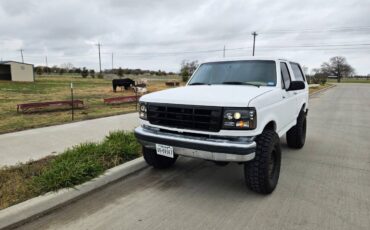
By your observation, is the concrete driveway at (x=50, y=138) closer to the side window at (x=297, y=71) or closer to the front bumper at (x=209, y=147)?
the front bumper at (x=209, y=147)

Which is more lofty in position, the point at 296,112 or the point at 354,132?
the point at 296,112

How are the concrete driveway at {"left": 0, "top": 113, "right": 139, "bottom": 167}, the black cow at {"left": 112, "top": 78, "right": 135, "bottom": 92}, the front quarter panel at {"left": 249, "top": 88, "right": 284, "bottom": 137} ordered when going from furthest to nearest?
the black cow at {"left": 112, "top": 78, "right": 135, "bottom": 92}
the concrete driveway at {"left": 0, "top": 113, "right": 139, "bottom": 167}
the front quarter panel at {"left": 249, "top": 88, "right": 284, "bottom": 137}

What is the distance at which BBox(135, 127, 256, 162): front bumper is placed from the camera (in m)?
3.30

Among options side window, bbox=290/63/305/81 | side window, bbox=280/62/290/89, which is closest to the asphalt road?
side window, bbox=280/62/290/89

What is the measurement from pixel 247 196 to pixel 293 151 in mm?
2675

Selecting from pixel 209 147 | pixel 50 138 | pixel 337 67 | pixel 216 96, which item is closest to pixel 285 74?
pixel 216 96

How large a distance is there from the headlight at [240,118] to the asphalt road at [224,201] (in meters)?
1.02

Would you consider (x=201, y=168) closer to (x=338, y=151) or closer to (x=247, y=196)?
(x=247, y=196)

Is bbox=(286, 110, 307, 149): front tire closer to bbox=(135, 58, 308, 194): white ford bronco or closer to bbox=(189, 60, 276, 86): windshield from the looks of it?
bbox=(135, 58, 308, 194): white ford bronco

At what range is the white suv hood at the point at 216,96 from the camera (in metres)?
3.37

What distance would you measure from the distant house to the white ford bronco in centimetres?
3816

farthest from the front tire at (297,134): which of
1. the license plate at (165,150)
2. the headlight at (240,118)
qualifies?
the license plate at (165,150)

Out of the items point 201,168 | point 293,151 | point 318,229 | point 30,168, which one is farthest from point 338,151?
point 30,168

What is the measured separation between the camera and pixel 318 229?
9.77 feet
